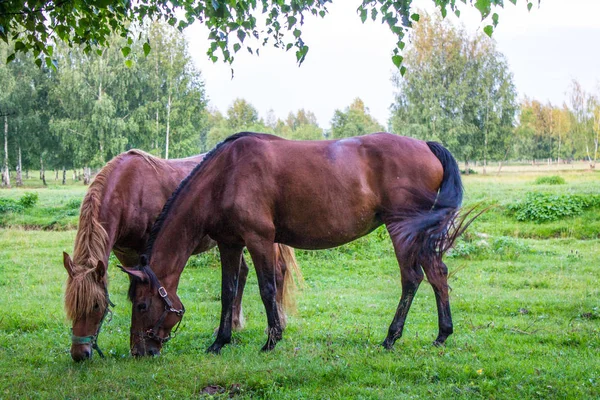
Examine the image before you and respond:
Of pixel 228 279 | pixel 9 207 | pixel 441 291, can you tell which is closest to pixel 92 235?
pixel 228 279

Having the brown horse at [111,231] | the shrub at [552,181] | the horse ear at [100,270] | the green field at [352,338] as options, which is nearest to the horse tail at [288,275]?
the brown horse at [111,231]

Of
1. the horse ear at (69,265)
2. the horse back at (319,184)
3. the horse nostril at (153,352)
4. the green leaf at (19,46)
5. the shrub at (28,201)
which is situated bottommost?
the horse nostril at (153,352)

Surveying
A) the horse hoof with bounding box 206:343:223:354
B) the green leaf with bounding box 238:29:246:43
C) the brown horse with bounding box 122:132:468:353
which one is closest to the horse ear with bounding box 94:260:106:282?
the brown horse with bounding box 122:132:468:353

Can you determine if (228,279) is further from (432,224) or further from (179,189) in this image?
(432,224)

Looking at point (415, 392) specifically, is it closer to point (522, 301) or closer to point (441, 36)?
point (522, 301)

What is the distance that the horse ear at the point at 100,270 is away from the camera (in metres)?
4.89

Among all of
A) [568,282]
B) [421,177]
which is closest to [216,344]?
[421,177]

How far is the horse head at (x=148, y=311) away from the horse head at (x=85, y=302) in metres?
0.29

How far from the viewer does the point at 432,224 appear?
520 centimetres

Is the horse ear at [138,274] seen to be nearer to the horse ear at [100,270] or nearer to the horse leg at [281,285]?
the horse ear at [100,270]

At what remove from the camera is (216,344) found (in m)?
5.58

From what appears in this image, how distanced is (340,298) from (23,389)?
492cm

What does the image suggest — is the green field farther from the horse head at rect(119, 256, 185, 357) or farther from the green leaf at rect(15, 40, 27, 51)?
the green leaf at rect(15, 40, 27, 51)

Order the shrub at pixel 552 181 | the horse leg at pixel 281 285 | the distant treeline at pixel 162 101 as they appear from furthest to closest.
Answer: the distant treeline at pixel 162 101, the shrub at pixel 552 181, the horse leg at pixel 281 285
